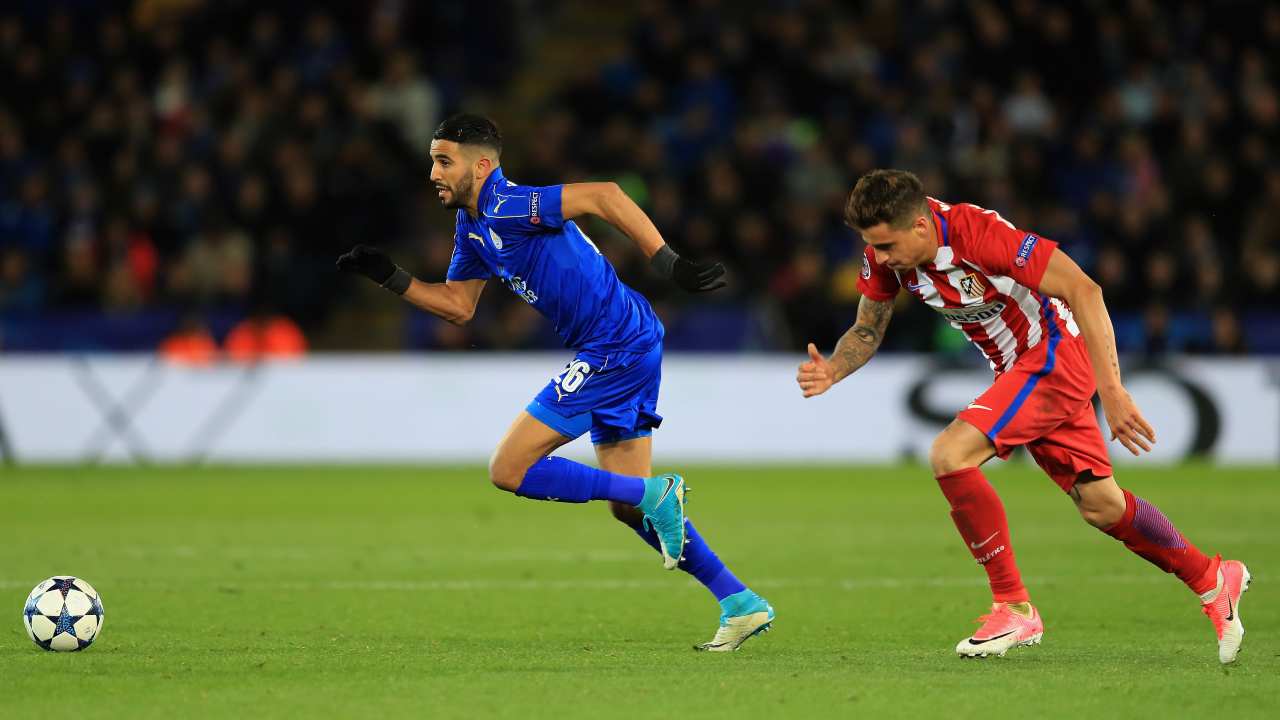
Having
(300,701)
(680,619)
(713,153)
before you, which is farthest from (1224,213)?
(300,701)

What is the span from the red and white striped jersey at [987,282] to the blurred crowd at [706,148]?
10274 millimetres

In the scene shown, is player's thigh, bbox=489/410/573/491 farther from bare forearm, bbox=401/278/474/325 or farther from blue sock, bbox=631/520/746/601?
bare forearm, bbox=401/278/474/325

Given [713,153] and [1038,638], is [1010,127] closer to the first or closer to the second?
[713,153]

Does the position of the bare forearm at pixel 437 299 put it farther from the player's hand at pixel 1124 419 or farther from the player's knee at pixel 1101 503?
the player's hand at pixel 1124 419

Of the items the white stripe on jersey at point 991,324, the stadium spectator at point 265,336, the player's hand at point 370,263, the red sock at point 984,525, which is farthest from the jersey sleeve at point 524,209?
the stadium spectator at point 265,336

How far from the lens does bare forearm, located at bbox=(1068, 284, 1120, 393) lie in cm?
592

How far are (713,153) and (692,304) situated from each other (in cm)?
207

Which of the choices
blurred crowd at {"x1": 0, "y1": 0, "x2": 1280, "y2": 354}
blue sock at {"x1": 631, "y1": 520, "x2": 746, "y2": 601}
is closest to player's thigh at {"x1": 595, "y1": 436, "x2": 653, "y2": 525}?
blue sock at {"x1": 631, "y1": 520, "x2": 746, "y2": 601}

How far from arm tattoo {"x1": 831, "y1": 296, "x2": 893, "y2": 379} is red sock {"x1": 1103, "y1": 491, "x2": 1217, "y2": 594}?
109 cm

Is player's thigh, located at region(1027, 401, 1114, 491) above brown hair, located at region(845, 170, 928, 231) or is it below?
below

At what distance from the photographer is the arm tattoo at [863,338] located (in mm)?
6617

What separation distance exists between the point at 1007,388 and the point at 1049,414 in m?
0.18

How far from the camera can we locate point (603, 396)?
6.73m

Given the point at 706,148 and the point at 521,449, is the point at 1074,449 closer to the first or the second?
the point at 521,449
